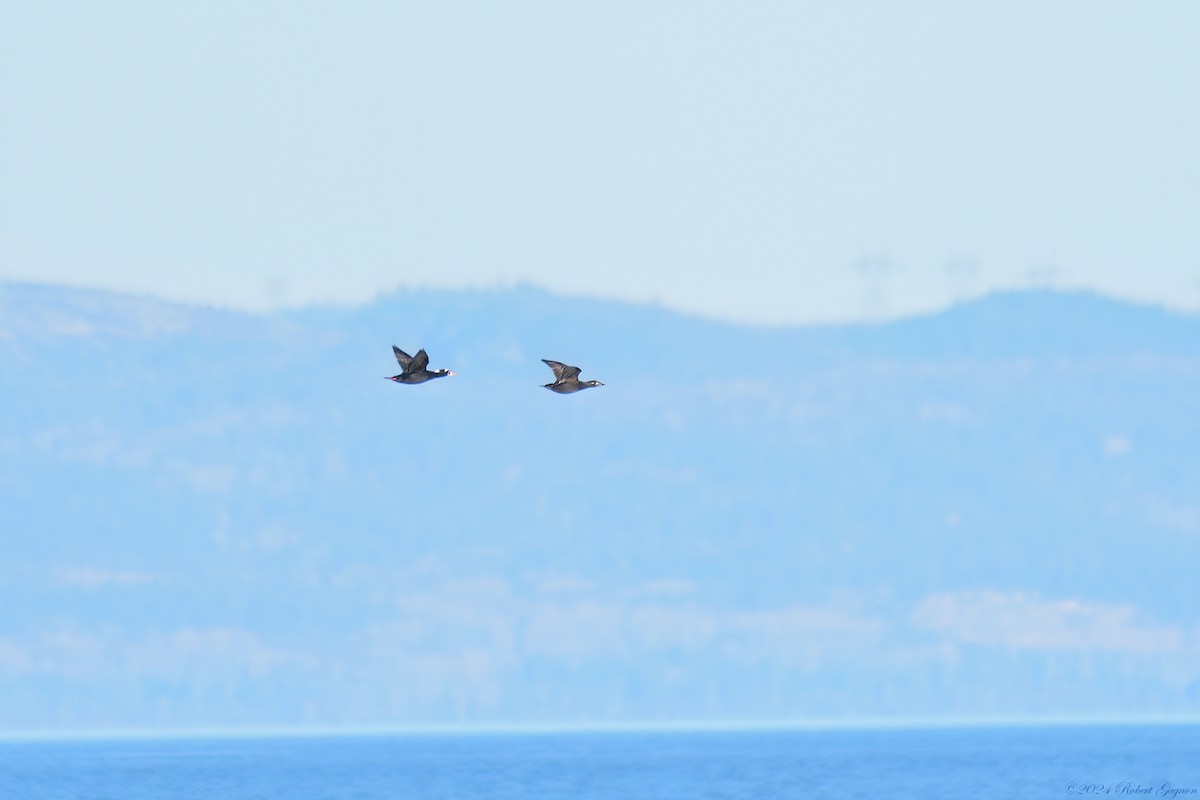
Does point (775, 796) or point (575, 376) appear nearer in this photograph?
point (575, 376)

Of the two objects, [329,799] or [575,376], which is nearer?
[575,376]

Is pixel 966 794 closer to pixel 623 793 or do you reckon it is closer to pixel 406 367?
pixel 623 793

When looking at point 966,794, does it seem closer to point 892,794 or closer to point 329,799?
point 892,794

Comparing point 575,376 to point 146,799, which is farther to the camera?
point 146,799

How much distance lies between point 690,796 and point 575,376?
112377 mm

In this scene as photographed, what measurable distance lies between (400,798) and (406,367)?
4799 inches

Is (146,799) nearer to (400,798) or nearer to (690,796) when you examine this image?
(400,798)

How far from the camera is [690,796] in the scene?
193 metres

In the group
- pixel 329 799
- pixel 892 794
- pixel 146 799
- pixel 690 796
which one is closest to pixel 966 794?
pixel 892 794

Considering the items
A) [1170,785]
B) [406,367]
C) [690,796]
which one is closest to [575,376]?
[406,367]

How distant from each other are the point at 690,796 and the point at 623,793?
8729mm

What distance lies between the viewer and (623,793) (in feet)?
655

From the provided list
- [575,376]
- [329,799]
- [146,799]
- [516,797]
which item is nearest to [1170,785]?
[516,797]

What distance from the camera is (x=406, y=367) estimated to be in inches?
Result: 3238
